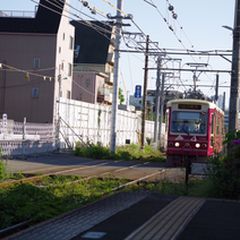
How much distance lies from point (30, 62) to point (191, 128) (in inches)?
1177

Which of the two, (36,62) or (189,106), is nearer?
(189,106)

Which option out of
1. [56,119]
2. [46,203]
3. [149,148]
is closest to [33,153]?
[56,119]

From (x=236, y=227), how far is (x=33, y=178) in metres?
10.8

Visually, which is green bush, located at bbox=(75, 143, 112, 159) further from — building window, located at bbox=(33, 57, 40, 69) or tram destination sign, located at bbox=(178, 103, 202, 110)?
building window, located at bbox=(33, 57, 40, 69)

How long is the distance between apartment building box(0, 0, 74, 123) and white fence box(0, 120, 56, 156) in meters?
14.6

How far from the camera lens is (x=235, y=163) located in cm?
1523

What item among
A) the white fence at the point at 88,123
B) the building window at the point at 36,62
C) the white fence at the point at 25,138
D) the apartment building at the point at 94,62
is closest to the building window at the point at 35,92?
the building window at the point at 36,62

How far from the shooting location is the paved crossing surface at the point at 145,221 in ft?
30.0

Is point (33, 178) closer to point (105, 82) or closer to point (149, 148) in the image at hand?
point (149, 148)

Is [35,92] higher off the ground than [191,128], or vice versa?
[35,92]

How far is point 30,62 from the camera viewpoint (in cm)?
5631

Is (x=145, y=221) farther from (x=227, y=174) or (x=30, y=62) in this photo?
(x=30, y=62)

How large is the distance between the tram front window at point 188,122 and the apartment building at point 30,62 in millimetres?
26584

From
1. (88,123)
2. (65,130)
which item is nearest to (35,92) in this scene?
(88,123)
